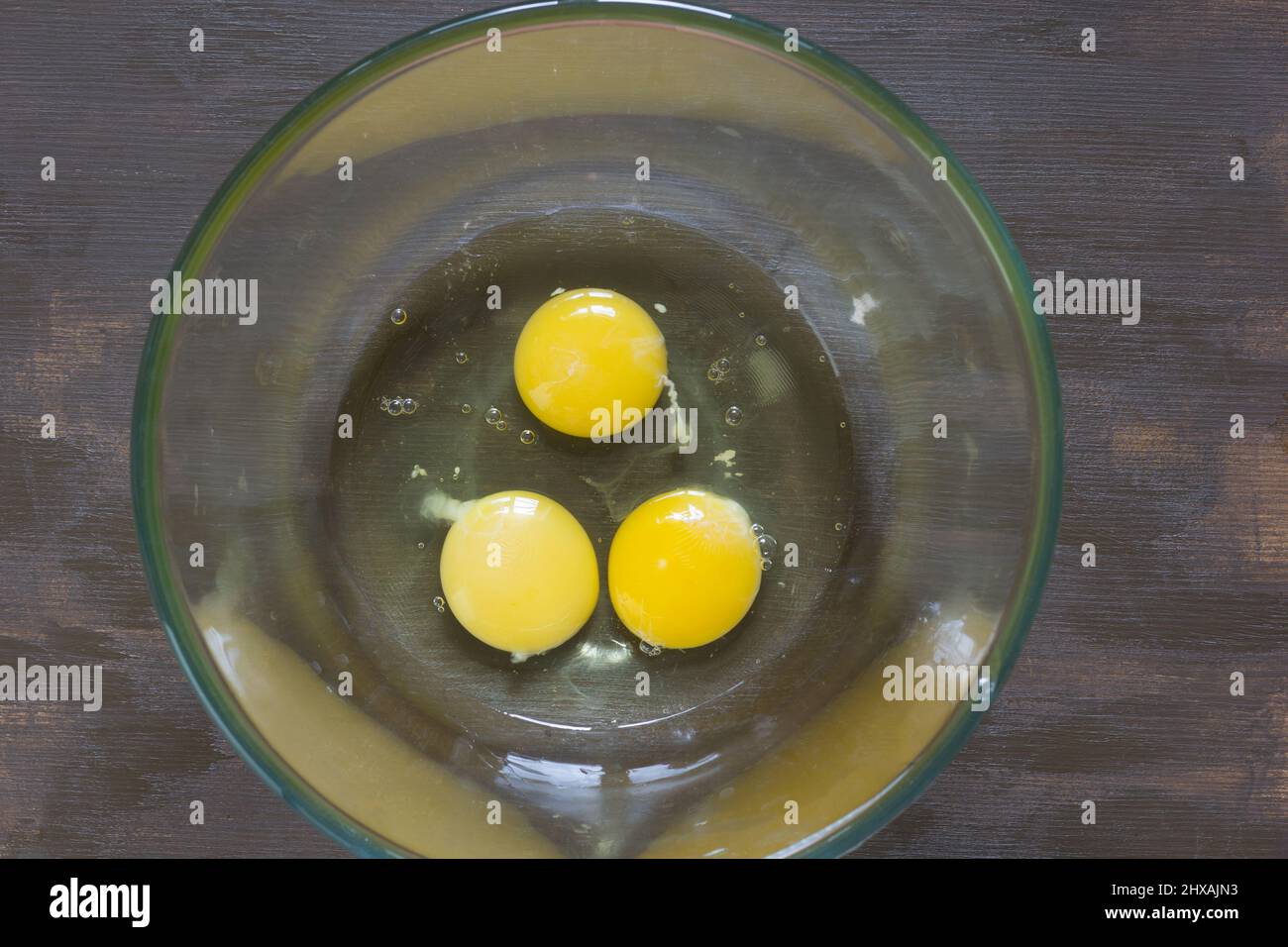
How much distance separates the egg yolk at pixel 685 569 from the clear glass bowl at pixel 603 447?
68mm

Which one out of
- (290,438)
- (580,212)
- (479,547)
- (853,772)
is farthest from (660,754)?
(580,212)

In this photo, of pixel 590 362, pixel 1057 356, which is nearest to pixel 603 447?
pixel 590 362

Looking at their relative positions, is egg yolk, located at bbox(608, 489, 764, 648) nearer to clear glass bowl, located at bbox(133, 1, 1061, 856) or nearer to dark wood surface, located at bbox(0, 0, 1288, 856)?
clear glass bowl, located at bbox(133, 1, 1061, 856)

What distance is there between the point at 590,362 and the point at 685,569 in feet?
1.14

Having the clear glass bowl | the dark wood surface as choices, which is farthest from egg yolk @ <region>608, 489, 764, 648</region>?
the dark wood surface

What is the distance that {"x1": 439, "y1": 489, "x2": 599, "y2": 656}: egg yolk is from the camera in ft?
4.34

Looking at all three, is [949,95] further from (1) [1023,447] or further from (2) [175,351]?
(2) [175,351]

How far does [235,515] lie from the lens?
1.33m

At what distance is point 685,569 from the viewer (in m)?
1.32

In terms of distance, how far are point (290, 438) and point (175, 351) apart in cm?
21

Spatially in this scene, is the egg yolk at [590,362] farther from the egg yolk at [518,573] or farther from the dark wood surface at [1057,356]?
the dark wood surface at [1057,356]

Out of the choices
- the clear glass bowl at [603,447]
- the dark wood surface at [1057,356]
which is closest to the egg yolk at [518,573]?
the clear glass bowl at [603,447]

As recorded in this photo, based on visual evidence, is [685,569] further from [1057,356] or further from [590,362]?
[1057,356]

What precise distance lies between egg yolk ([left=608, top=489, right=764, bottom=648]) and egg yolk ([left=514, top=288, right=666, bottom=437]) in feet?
0.56
